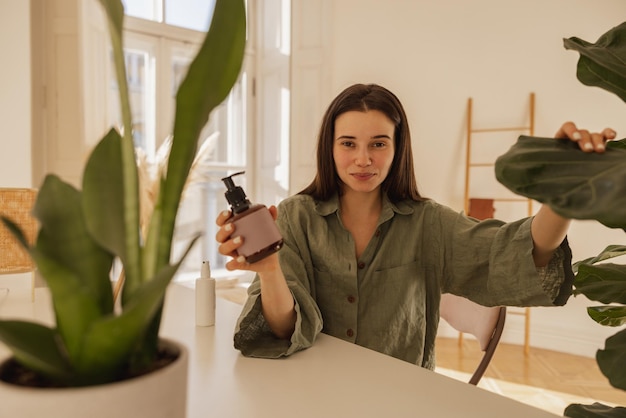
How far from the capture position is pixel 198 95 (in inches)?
11.7

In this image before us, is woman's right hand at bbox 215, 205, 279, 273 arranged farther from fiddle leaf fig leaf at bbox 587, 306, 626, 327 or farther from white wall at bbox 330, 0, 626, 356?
white wall at bbox 330, 0, 626, 356

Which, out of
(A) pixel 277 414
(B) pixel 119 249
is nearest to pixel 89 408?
(B) pixel 119 249

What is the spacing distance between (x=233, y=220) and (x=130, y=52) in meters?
3.52

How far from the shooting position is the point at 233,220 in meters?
0.65

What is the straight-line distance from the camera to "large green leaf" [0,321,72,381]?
0.84ft

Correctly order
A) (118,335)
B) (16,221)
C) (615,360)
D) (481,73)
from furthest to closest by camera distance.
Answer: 1. (481,73)
2. (16,221)
3. (615,360)
4. (118,335)

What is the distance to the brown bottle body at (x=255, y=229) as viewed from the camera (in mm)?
636

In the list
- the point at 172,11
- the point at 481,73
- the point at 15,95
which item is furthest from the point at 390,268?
the point at 172,11

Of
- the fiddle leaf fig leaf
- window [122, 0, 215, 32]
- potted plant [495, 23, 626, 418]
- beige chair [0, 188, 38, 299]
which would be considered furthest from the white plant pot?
window [122, 0, 215, 32]

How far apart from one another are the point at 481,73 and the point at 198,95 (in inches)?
137

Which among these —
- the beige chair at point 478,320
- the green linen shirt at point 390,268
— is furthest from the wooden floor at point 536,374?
the green linen shirt at point 390,268

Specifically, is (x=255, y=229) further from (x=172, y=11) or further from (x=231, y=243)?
(x=172, y=11)

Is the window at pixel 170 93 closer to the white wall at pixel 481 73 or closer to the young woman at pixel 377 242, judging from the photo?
the white wall at pixel 481 73

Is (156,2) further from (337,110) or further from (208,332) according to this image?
(208,332)
